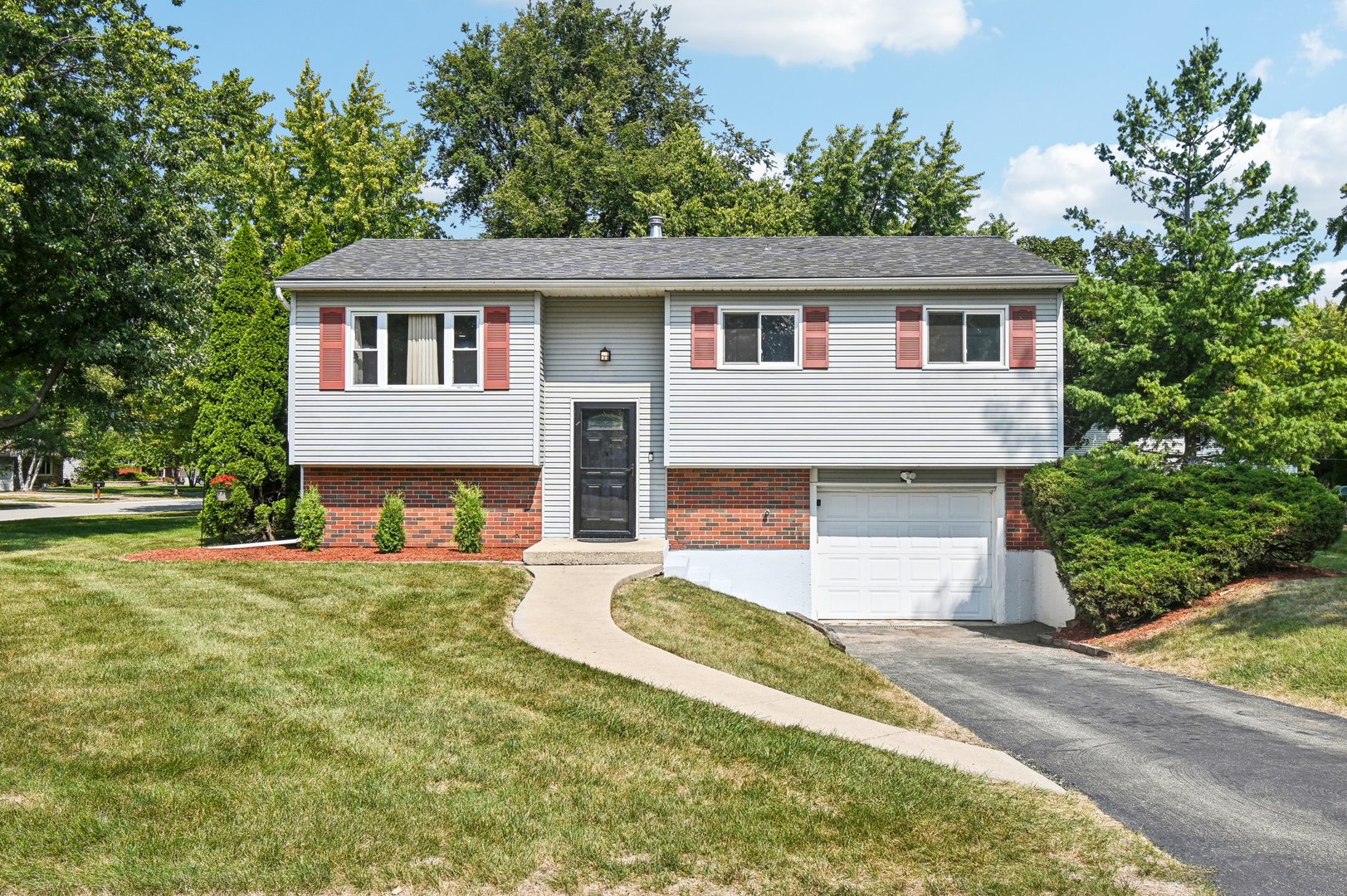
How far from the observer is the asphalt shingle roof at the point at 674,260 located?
15000 millimetres

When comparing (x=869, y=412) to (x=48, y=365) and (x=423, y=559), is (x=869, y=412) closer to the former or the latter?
(x=423, y=559)

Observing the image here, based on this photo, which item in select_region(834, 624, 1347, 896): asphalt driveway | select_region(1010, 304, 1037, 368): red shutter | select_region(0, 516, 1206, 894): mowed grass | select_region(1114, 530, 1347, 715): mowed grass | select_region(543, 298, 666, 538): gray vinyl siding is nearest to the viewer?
select_region(0, 516, 1206, 894): mowed grass

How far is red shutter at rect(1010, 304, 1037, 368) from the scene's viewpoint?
1510 centimetres

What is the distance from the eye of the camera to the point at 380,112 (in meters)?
31.0

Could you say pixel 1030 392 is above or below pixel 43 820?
above

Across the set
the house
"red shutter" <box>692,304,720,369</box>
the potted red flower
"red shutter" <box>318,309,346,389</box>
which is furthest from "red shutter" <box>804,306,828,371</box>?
the potted red flower

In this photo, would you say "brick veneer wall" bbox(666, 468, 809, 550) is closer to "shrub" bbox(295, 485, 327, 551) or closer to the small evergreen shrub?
"shrub" bbox(295, 485, 327, 551)

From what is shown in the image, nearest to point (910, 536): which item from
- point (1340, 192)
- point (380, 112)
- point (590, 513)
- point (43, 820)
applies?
point (590, 513)

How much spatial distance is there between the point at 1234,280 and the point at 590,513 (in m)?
13.7

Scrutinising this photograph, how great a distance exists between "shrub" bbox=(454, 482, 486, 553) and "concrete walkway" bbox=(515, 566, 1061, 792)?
267cm

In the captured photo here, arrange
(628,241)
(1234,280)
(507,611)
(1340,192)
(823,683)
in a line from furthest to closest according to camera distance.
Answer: (1340,192) → (1234,280) → (628,241) → (507,611) → (823,683)

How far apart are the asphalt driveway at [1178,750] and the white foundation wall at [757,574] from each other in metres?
3.03

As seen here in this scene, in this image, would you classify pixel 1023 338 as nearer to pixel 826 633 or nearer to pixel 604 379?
pixel 826 633

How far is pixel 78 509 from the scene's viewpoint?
99.7ft
